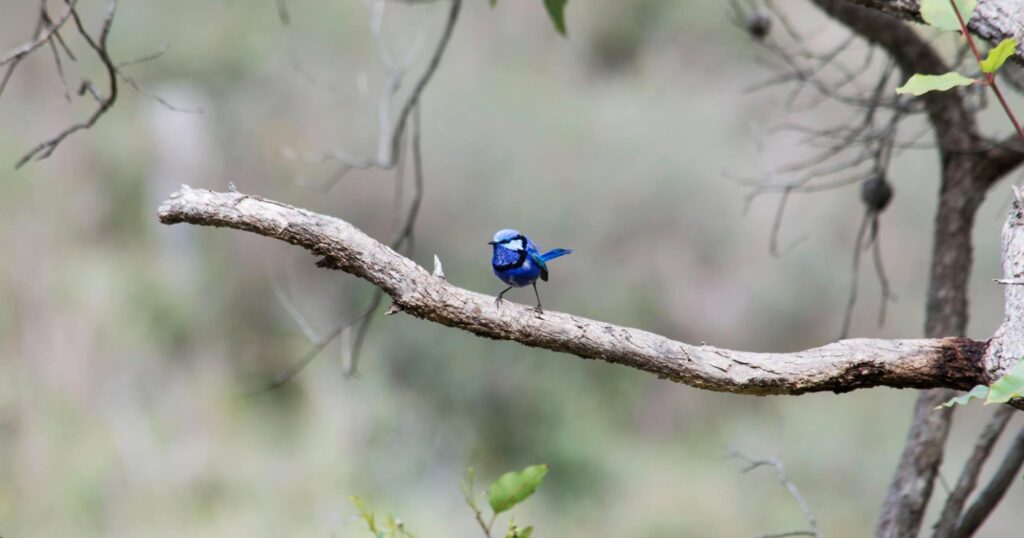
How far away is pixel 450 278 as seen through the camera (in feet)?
14.0

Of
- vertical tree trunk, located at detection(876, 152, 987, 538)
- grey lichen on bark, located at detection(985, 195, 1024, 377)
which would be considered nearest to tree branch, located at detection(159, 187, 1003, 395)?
grey lichen on bark, located at detection(985, 195, 1024, 377)

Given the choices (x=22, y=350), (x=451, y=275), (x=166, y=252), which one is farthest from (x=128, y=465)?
(x=451, y=275)

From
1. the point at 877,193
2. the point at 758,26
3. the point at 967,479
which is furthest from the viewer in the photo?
the point at 758,26

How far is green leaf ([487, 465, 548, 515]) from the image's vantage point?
119 cm

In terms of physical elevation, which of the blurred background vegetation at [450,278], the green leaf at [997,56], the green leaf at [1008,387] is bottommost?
the blurred background vegetation at [450,278]

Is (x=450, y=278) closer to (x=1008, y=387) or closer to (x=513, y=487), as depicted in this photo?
(x=513, y=487)

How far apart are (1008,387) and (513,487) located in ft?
1.90

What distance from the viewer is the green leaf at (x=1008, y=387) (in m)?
0.82

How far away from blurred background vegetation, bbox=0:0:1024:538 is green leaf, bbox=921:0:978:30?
3117 mm

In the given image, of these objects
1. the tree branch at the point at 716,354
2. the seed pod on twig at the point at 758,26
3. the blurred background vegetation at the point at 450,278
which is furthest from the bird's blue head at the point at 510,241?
the blurred background vegetation at the point at 450,278

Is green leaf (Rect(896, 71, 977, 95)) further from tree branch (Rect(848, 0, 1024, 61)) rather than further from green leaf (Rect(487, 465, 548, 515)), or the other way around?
green leaf (Rect(487, 465, 548, 515))

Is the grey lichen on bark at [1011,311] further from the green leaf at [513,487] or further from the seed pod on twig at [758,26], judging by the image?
the seed pod on twig at [758,26]

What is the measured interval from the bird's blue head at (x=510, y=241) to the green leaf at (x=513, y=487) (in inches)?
20.3

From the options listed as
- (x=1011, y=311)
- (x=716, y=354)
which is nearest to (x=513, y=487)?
(x=716, y=354)
